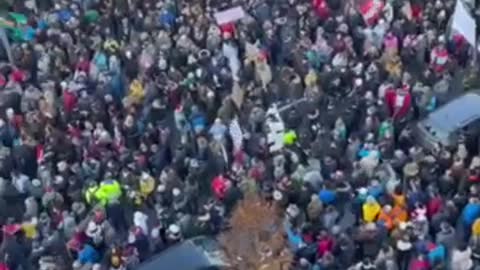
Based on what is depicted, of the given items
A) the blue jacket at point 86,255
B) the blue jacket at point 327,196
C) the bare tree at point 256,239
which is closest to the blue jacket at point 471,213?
the blue jacket at point 327,196

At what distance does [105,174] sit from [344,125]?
426cm

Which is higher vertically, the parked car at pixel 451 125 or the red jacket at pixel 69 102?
the red jacket at pixel 69 102

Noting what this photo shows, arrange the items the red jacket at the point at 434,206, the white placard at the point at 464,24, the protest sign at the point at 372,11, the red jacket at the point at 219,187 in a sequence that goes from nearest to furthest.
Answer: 1. the red jacket at the point at 434,206
2. the red jacket at the point at 219,187
3. the white placard at the point at 464,24
4. the protest sign at the point at 372,11

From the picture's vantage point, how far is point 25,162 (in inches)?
961

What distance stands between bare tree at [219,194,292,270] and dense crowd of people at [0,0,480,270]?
0.28 metres

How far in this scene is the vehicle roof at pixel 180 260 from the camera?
22.0m

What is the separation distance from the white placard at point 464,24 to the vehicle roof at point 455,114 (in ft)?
4.28

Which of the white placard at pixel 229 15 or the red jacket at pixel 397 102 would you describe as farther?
the white placard at pixel 229 15

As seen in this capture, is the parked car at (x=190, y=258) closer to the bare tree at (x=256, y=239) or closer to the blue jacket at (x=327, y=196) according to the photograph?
the bare tree at (x=256, y=239)

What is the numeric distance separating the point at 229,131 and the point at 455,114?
4.09m

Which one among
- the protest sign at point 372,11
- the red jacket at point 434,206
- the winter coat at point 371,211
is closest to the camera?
the red jacket at point 434,206

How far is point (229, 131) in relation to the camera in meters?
24.3

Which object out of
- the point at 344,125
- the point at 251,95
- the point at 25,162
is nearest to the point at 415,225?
the point at 344,125

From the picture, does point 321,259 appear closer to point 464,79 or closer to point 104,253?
point 104,253
